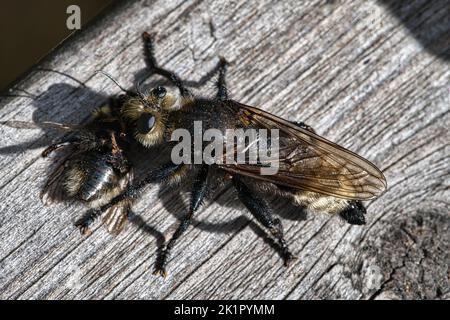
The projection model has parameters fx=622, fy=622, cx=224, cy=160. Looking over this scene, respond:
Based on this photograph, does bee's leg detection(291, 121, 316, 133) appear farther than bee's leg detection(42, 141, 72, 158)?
Yes

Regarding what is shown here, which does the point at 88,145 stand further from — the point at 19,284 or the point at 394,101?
the point at 394,101

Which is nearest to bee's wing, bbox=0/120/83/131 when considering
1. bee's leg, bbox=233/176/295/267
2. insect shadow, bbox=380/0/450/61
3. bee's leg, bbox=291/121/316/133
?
bee's leg, bbox=233/176/295/267

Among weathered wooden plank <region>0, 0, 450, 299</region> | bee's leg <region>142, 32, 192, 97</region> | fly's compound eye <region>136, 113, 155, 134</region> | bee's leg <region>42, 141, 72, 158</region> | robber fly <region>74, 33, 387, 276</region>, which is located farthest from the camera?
fly's compound eye <region>136, 113, 155, 134</region>

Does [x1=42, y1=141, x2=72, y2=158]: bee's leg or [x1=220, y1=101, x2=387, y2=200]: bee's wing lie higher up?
[x1=42, y1=141, x2=72, y2=158]: bee's leg

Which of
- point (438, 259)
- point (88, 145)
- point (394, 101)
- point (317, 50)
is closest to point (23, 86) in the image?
point (88, 145)

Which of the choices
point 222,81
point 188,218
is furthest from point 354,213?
point 222,81

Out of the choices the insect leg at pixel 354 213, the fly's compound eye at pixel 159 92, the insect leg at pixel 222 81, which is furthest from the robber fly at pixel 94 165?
the insect leg at pixel 354 213

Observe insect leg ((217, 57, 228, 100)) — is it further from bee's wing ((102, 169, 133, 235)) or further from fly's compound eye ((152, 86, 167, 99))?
bee's wing ((102, 169, 133, 235))
